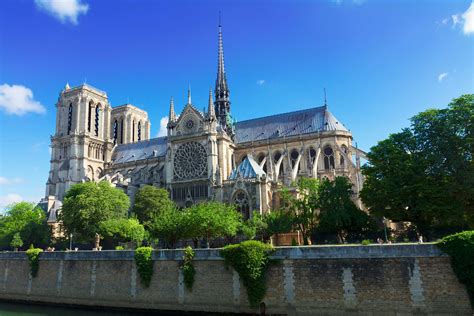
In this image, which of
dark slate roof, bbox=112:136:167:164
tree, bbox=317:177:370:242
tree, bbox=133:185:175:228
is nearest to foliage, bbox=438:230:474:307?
tree, bbox=317:177:370:242

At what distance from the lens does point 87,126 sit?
249 feet

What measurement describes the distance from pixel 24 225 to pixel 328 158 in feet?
134

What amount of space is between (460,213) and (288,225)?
13961 millimetres

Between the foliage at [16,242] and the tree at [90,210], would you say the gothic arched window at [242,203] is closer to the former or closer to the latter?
the tree at [90,210]

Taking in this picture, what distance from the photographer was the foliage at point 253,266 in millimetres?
22766

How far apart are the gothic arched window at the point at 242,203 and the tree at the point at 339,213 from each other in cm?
1162

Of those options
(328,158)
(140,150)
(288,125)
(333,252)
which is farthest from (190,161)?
(333,252)

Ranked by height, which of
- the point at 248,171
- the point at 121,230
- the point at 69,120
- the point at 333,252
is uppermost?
the point at 69,120

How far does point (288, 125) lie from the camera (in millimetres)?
63031

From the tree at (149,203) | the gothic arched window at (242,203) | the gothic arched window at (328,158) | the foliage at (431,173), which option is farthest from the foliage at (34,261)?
the gothic arched window at (328,158)

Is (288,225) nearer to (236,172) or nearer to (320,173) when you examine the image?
(236,172)

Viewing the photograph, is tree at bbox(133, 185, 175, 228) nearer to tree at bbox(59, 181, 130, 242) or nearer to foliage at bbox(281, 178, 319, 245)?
tree at bbox(59, 181, 130, 242)

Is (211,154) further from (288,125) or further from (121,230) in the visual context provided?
(121,230)

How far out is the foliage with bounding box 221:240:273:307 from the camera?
896 inches
